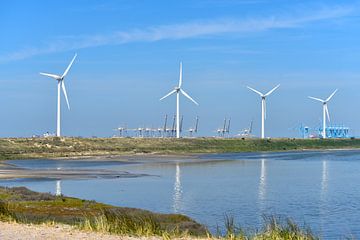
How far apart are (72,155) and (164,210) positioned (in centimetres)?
8650

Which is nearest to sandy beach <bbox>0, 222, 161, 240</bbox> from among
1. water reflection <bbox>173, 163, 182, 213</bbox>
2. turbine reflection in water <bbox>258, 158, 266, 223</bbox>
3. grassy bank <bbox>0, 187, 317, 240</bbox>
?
grassy bank <bbox>0, 187, 317, 240</bbox>

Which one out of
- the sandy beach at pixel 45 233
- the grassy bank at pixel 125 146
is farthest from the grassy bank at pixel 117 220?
the grassy bank at pixel 125 146

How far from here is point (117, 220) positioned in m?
23.9

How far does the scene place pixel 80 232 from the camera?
22500 millimetres

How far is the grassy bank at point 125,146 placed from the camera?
123 meters

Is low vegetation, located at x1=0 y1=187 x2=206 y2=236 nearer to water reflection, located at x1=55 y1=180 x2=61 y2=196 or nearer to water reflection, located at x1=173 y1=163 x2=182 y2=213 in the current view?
water reflection, located at x1=173 y1=163 x2=182 y2=213

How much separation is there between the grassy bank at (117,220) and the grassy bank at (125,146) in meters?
77.0

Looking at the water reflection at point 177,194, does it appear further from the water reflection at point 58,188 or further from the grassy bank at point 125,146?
the grassy bank at point 125,146

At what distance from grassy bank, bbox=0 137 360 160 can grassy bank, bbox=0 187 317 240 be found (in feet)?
253

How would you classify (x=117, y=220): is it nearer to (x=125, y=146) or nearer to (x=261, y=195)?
(x=261, y=195)

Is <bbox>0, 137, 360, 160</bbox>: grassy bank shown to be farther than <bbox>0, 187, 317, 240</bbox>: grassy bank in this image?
Yes

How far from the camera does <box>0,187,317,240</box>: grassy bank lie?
2180cm

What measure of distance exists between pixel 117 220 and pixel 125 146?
125266 millimetres

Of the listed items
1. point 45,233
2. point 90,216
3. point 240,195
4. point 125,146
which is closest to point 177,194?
point 240,195
